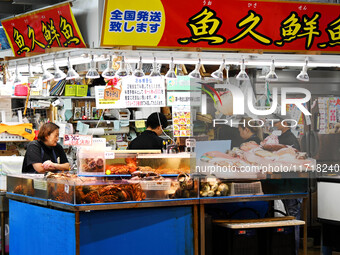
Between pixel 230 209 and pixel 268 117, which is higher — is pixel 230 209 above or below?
below

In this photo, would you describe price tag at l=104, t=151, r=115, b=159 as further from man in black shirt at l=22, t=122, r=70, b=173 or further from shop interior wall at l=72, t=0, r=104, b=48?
shop interior wall at l=72, t=0, r=104, b=48

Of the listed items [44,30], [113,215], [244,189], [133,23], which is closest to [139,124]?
[44,30]

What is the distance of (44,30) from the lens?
337 inches

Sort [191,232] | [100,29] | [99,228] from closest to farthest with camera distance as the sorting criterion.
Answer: [99,228], [191,232], [100,29]

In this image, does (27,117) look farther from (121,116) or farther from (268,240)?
(268,240)

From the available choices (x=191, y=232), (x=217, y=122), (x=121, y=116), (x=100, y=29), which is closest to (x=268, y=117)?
(x=217, y=122)

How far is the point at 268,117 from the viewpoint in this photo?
21.4ft

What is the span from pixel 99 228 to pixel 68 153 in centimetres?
509

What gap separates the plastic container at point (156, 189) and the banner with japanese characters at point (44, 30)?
262 centimetres

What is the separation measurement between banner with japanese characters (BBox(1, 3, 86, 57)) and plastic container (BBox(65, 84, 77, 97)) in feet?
4.02

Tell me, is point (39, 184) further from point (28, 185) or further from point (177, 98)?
point (177, 98)

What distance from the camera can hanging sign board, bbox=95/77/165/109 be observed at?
27.8ft

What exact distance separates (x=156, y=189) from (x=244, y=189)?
1.03 meters

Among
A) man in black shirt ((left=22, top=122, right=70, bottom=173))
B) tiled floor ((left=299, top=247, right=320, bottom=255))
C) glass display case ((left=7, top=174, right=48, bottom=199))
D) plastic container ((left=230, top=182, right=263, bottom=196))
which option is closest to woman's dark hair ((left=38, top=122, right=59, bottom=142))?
man in black shirt ((left=22, top=122, right=70, bottom=173))
